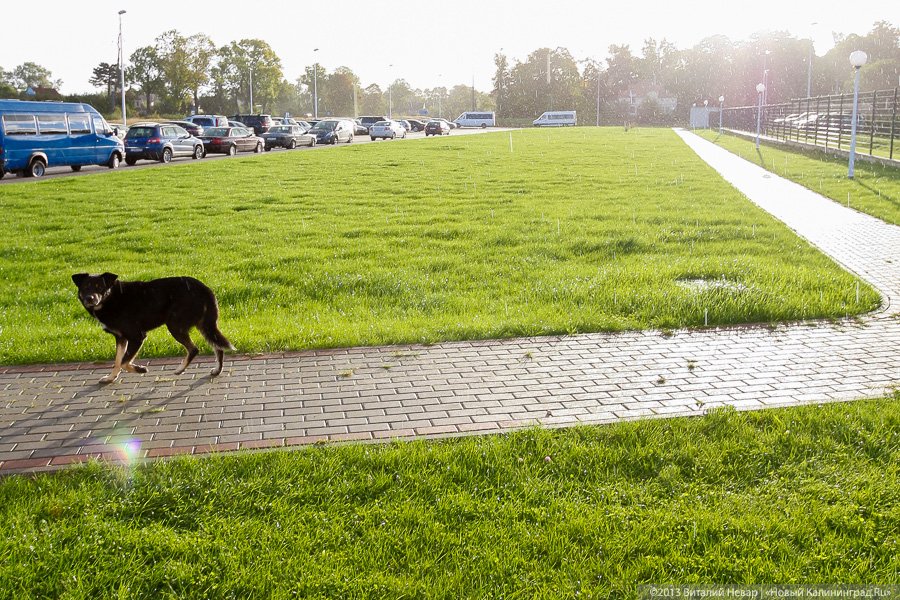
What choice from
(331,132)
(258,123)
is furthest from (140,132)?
(331,132)

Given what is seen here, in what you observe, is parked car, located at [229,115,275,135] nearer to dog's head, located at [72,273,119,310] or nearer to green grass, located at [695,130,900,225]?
green grass, located at [695,130,900,225]

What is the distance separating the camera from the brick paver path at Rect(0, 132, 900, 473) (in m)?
4.76

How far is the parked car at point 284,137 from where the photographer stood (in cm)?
4050

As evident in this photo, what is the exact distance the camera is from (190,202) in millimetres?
16578

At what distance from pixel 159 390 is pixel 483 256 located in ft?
18.1

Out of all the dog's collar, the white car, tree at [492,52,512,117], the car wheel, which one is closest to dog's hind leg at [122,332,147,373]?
the dog's collar

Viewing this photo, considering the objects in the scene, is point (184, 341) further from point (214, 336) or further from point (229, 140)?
point (229, 140)

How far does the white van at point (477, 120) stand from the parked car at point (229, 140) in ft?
168

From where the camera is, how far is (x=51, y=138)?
24953mm

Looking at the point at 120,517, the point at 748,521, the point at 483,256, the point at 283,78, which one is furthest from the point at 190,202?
the point at 283,78

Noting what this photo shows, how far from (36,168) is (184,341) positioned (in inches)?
876

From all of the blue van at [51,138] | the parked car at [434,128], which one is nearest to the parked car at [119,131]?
the blue van at [51,138]

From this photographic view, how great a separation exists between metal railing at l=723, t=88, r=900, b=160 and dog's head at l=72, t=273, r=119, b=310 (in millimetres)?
23009

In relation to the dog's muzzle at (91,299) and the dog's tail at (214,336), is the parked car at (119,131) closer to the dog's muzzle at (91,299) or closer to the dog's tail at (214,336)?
the dog's tail at (214,336)
